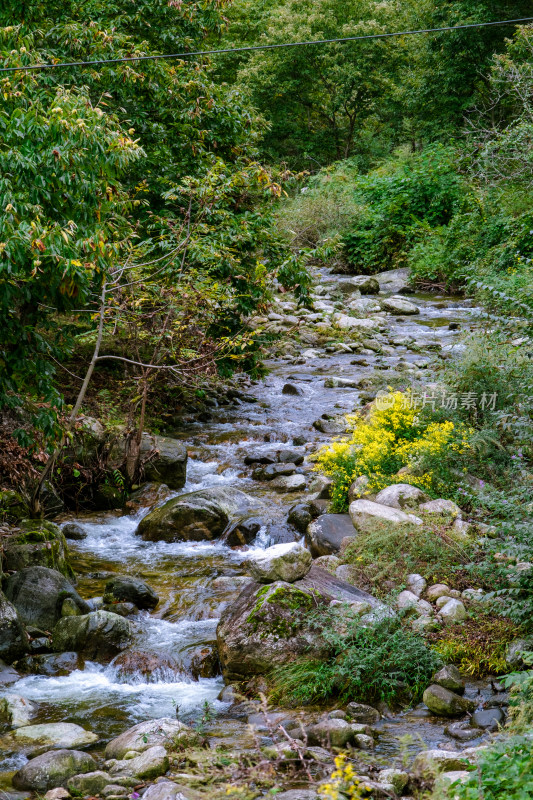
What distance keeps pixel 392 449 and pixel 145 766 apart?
14.8ft

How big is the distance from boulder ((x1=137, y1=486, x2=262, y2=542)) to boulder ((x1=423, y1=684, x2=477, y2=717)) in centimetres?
379

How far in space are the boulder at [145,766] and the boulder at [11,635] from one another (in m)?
1.79

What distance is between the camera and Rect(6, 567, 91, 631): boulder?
6031mm

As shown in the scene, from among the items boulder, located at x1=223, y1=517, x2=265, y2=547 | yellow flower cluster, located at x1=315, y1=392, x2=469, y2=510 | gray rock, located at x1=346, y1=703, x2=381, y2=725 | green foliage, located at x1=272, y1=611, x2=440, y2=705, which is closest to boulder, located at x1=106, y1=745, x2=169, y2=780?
green foliage, located at x1=272, y1=611, x2=440, y2=705

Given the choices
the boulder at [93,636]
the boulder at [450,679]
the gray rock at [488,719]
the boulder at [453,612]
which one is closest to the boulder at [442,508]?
the boulder at [453,612]

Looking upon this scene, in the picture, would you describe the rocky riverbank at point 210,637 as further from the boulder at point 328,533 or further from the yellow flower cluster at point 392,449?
the yellow flower cluster at point 392,449

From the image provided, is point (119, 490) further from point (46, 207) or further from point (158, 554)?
point (46, 207)

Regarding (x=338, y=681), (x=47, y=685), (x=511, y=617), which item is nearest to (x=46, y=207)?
(x=47, y=685)

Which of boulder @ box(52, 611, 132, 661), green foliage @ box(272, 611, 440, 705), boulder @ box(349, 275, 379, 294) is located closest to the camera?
green foliage @ box(272, 611, 440, 705)

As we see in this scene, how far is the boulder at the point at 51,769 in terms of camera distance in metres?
3.97

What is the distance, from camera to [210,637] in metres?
5.95

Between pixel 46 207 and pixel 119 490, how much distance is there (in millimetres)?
4240

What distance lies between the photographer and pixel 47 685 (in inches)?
210

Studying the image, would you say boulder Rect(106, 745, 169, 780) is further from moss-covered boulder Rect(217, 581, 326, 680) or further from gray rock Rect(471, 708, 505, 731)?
gray rock Rect(471, 708, 505, 731)
